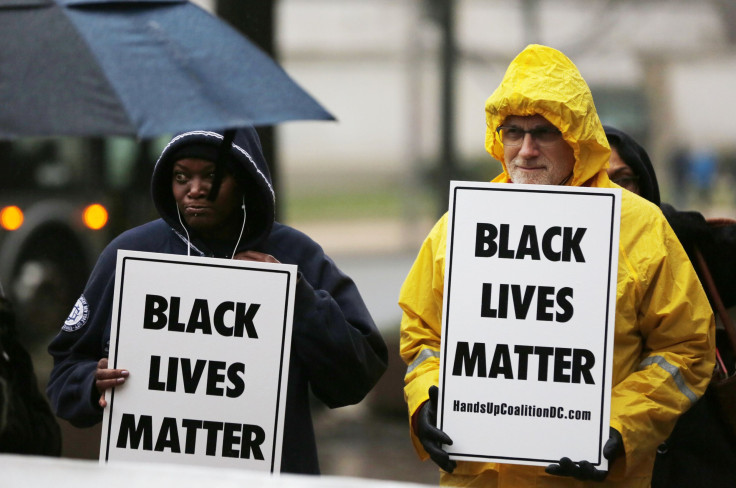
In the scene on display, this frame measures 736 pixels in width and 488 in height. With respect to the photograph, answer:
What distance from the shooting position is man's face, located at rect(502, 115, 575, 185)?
3.27m

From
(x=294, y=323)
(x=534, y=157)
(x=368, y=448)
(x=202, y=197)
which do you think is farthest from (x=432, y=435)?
(x=368, y=448)

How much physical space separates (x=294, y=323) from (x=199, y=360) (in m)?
0.27

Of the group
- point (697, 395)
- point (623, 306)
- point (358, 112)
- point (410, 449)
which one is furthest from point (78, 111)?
point (410, 449)

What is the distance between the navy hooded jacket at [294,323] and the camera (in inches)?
129

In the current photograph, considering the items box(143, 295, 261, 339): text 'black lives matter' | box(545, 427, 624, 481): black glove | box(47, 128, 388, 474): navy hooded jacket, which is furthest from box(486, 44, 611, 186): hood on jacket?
box(143, 295, 261, 339): text 'black lives matter'

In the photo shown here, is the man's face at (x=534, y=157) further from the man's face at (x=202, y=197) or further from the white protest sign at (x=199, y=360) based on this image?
the man's face at (x=202, y=197)

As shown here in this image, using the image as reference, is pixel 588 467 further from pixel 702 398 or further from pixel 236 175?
pixel 236 175

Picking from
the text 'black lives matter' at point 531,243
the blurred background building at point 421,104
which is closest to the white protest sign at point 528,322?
the text 'black lives matter' at point 531,243

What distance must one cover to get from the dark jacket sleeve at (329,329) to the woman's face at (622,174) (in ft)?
3.14

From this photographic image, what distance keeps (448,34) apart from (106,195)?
2.57m

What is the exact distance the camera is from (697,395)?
10.4ft

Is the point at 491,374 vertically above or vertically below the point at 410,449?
above

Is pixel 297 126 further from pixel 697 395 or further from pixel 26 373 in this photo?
pixel 697 395

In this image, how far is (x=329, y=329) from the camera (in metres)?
3.27
